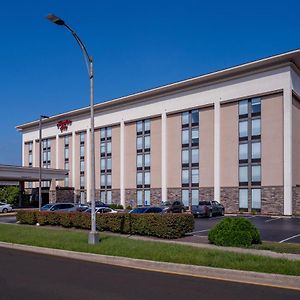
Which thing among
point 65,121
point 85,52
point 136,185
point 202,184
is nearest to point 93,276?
point 85,52

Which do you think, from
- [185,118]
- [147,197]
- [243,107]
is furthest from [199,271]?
[147,197]

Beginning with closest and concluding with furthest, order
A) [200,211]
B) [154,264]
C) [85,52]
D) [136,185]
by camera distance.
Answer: [154,264] → [85,52] → [200,211] → [136,185]

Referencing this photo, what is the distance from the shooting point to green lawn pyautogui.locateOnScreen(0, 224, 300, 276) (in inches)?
441

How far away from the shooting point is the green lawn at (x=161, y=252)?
11.2 m

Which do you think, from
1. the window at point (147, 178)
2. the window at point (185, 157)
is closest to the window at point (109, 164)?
the window at point (147, 178)

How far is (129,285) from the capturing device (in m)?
9.95

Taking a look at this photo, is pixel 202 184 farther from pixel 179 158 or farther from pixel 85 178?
pixel 85 178

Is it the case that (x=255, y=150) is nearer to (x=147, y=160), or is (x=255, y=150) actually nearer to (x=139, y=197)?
(x=147, y=160)

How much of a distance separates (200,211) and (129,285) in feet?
103

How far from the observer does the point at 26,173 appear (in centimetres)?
6225

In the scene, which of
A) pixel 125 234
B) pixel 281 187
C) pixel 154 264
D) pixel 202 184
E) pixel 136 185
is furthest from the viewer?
pixel 136 185

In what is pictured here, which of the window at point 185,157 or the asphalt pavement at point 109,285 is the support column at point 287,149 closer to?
the window at point 185,157

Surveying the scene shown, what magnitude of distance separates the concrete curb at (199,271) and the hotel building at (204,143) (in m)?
31.8

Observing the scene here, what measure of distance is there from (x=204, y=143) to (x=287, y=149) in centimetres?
1072
